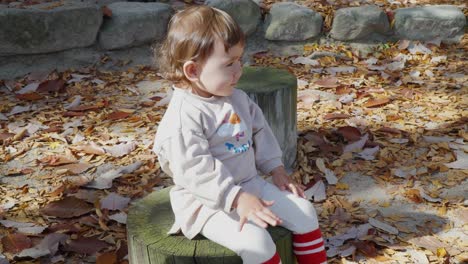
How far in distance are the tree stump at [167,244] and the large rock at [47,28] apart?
306 centimetres

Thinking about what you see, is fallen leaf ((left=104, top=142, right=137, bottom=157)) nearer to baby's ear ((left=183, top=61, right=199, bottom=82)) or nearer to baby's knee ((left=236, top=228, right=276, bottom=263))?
baby's ear ((left=183, top=61, right=199, bottom=82))

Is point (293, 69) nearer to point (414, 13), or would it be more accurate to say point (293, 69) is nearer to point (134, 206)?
point (414, 13)

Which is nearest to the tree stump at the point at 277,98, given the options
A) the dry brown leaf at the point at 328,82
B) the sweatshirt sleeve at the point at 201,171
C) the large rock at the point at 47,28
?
the dry brown leaf at the point at 328,82

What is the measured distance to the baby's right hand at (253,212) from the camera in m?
2.11

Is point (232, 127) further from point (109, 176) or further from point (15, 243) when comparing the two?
point (109, 176)

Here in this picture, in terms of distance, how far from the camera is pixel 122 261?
9.94ft

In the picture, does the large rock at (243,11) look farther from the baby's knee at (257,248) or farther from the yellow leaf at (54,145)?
the baby's knee at (257,248)

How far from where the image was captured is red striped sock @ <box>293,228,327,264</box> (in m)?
2.33

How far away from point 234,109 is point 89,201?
1.48 meters

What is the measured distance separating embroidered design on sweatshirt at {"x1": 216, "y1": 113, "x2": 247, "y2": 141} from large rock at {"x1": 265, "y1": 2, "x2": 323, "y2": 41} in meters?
3.48

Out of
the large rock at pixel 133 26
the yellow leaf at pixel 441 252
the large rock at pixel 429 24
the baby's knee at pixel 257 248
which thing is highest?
the baby's knee at pixel 257 248

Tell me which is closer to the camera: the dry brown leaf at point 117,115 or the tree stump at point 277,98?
the tree stump at point 277,98

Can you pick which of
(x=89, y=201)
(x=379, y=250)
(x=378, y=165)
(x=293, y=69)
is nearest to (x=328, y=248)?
(x=379, y=250)

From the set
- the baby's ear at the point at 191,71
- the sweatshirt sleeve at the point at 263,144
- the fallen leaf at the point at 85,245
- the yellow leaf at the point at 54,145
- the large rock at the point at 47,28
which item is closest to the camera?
the baby's ear at the point at 191,71
